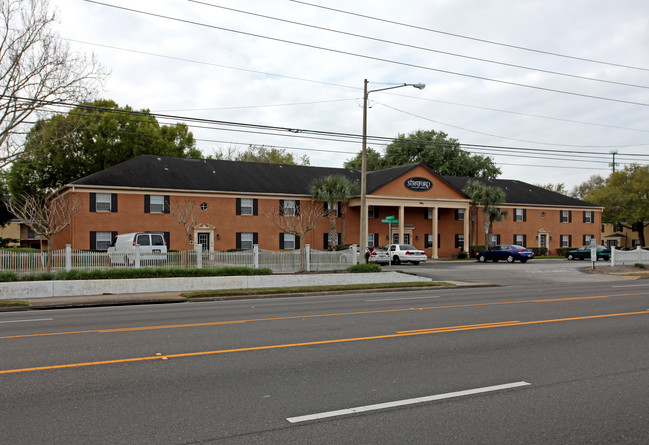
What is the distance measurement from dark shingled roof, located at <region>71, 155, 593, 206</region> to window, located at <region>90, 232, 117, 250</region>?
3.36 metres

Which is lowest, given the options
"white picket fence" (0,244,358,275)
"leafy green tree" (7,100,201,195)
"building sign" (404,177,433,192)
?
"white picket fence" (0,244,358,275)

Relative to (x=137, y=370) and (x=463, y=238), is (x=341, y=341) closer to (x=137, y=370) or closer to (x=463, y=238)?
(x=137, y=370)

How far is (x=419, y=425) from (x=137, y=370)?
4.03 meters

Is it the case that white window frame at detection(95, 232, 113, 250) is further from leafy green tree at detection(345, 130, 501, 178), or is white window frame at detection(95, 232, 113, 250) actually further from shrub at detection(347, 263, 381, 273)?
leafy green tree at detection(345, 130, 501, 178)

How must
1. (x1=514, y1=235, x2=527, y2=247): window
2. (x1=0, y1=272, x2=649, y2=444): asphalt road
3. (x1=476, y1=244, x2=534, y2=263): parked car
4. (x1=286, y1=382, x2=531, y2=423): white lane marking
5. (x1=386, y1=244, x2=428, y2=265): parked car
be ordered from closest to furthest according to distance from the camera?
(x1=0, y1=272, x2=649, y2=444): asphalt road < (x1=286, y1=382, x2=531, y2=423): white lane marking < (x1=386, y1=244, x2=428, y2=265): parked car < (x1=476, y1=244, x2=534, y2=263): parked car < (x1=514, y1=235, x2=527, y2=247): window

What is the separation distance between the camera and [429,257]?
48.1 meters

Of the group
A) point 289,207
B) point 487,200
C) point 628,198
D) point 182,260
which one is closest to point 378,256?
point 289,207

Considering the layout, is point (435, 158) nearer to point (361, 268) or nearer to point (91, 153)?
point (91, 153)

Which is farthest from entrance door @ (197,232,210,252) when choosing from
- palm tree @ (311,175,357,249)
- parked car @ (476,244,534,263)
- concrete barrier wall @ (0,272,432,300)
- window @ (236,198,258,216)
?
parked car @ (476,244,534,263)

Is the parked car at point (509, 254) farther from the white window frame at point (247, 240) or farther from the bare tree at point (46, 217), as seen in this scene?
the bare tree at point (46, 217)

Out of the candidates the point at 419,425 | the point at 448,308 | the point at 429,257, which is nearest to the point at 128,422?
the point at 419,425

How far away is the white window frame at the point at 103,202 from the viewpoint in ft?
119

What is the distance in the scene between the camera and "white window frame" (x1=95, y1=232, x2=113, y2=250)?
119 feet

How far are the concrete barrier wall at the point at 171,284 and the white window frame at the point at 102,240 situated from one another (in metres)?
17.9
